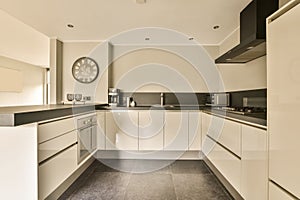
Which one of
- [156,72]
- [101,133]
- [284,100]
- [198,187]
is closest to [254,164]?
[284,100]

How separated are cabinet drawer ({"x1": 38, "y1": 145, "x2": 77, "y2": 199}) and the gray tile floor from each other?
0.30 metres

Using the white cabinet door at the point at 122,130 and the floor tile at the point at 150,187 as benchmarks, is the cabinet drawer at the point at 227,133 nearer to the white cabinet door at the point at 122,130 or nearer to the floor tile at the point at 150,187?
the floor tile at the point at 150,187

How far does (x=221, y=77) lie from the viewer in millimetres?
4137

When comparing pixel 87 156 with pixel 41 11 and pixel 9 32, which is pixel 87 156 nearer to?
pixel 41 11

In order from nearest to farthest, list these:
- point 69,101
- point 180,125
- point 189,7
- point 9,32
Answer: point 189,7 → point 180,125 → point 69,101 → point 9,32

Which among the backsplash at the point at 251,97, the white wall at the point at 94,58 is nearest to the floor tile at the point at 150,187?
the backsplash at the point at 251,97

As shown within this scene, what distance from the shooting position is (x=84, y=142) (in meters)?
2.92

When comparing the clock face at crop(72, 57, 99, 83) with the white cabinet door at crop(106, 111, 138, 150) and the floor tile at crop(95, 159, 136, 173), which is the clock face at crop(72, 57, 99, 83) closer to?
the white cabinet door at crop(106, 111, 138, 150)

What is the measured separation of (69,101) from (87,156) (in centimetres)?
127

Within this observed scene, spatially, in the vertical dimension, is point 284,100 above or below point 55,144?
above

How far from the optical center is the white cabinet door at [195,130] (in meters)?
3.65

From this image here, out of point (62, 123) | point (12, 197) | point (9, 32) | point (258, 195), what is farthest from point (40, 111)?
point (9, 32)

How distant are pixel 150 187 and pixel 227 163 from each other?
35.8 inches

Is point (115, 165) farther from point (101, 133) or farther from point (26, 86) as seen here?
point (26, 86)
